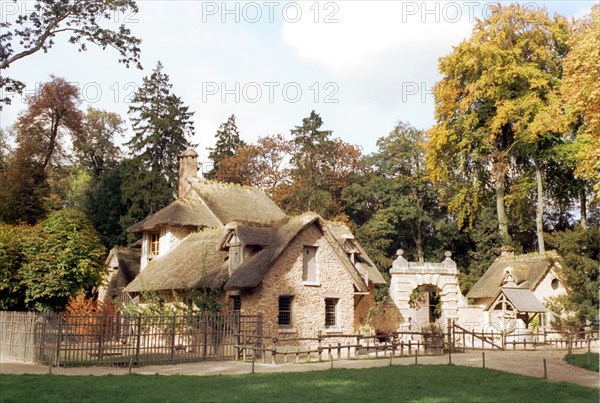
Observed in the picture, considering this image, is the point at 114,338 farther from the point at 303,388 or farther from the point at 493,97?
the point at 493,97

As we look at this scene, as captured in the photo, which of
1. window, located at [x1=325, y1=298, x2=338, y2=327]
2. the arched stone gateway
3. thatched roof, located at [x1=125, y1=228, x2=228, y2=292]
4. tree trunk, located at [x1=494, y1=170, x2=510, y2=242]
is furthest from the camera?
tree trunk, located at [x1=494, y1=170, x2=510, y2=242]

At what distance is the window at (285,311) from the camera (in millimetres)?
29391

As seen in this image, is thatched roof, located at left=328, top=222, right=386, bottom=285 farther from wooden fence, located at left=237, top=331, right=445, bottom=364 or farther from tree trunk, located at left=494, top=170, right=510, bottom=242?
tree trunk, located at left=494, top=170, right=510, bottom=242

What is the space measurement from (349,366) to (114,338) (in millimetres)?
8185

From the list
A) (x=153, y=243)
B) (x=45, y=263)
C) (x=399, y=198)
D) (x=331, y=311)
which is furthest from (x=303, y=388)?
(x=399, y=198)

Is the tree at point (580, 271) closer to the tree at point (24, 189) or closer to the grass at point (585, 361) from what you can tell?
the grass at point (585, 361)

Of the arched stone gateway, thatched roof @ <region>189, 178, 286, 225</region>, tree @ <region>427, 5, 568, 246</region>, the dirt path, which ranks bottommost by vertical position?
the dirt path

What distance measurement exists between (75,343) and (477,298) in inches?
1030

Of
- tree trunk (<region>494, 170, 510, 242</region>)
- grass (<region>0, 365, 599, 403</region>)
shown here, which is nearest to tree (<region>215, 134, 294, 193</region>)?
tree trunk (<region>494, 170, 510, 242</region>)

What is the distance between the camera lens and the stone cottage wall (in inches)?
1126

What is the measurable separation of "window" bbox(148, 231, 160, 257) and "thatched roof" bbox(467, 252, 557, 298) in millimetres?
18955

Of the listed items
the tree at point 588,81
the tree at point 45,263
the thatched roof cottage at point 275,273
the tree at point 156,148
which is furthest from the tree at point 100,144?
the tree at point 588,81

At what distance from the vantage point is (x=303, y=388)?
16.3 metres

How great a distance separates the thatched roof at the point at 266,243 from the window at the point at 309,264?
95cm
